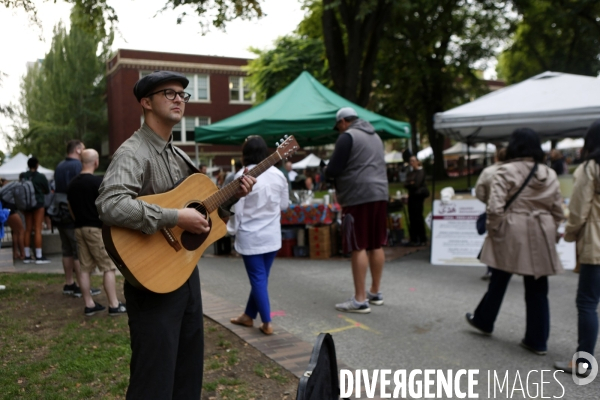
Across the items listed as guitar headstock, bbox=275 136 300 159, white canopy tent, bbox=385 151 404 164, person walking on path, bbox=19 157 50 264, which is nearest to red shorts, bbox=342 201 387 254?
guitar headstock, bbox=275 136 300 159

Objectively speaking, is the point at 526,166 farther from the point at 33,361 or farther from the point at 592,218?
the point at 33,361

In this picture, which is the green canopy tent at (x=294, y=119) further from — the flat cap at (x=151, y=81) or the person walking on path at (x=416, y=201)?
the flat cap at (x=151, y=81)

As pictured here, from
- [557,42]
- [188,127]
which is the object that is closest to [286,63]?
[188,127]

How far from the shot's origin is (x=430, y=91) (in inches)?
1112

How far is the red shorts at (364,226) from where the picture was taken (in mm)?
5525

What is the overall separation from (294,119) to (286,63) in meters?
18.1

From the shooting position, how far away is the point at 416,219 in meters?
10.4

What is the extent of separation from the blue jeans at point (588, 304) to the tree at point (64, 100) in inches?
1469

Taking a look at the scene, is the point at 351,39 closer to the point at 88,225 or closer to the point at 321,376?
the point at 88,225

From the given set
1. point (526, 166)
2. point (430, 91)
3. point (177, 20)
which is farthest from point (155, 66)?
point (526, 166)

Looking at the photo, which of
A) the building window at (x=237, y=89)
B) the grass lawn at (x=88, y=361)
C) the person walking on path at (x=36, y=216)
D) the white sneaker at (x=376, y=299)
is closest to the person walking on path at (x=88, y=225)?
the grass lawn at (x=88, y=361)

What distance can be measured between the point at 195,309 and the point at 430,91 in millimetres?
27451

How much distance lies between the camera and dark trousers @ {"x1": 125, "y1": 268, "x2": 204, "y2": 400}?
7.77 ft

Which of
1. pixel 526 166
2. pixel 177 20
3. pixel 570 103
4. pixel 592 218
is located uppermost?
pixel 177 20
